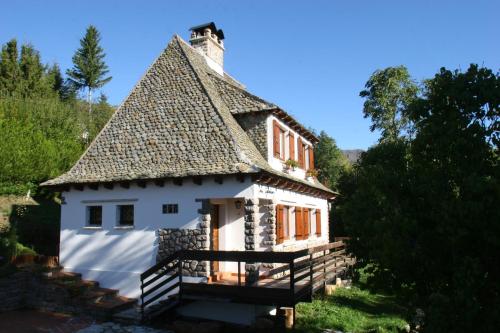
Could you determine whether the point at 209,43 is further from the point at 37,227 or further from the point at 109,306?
the point at 109,306

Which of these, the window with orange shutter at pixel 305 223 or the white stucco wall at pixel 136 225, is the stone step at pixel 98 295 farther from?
the window with orange shutter at pixel 305 223

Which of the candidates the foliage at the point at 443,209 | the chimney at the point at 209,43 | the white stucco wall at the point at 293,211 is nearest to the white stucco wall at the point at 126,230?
the white stucco wall at the point at 293,211

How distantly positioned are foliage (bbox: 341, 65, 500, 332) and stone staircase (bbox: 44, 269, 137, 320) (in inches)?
324

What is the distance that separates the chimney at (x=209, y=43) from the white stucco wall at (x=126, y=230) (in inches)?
316

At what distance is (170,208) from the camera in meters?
12.7

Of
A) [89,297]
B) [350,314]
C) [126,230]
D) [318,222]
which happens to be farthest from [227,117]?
[318,222]

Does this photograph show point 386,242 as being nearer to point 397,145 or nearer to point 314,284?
point 397,145

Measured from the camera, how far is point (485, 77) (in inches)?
214

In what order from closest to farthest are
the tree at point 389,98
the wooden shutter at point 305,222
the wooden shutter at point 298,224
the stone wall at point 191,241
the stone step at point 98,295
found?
the stone wall at point 191,241
the stone step at point 98,295
the wooden shutter at point 298,224
the wooden shutter at point 305,222
the tree at point 389,98

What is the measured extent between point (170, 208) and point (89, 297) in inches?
134

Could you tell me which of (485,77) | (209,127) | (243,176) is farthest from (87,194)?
(485,77)

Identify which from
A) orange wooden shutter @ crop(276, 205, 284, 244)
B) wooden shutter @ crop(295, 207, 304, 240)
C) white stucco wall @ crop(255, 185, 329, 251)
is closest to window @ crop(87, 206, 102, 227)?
white stucco wall @ crop(255, 185, 329, 251)

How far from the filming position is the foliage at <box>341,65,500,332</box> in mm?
5012

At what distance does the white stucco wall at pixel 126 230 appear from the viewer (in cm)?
1237
